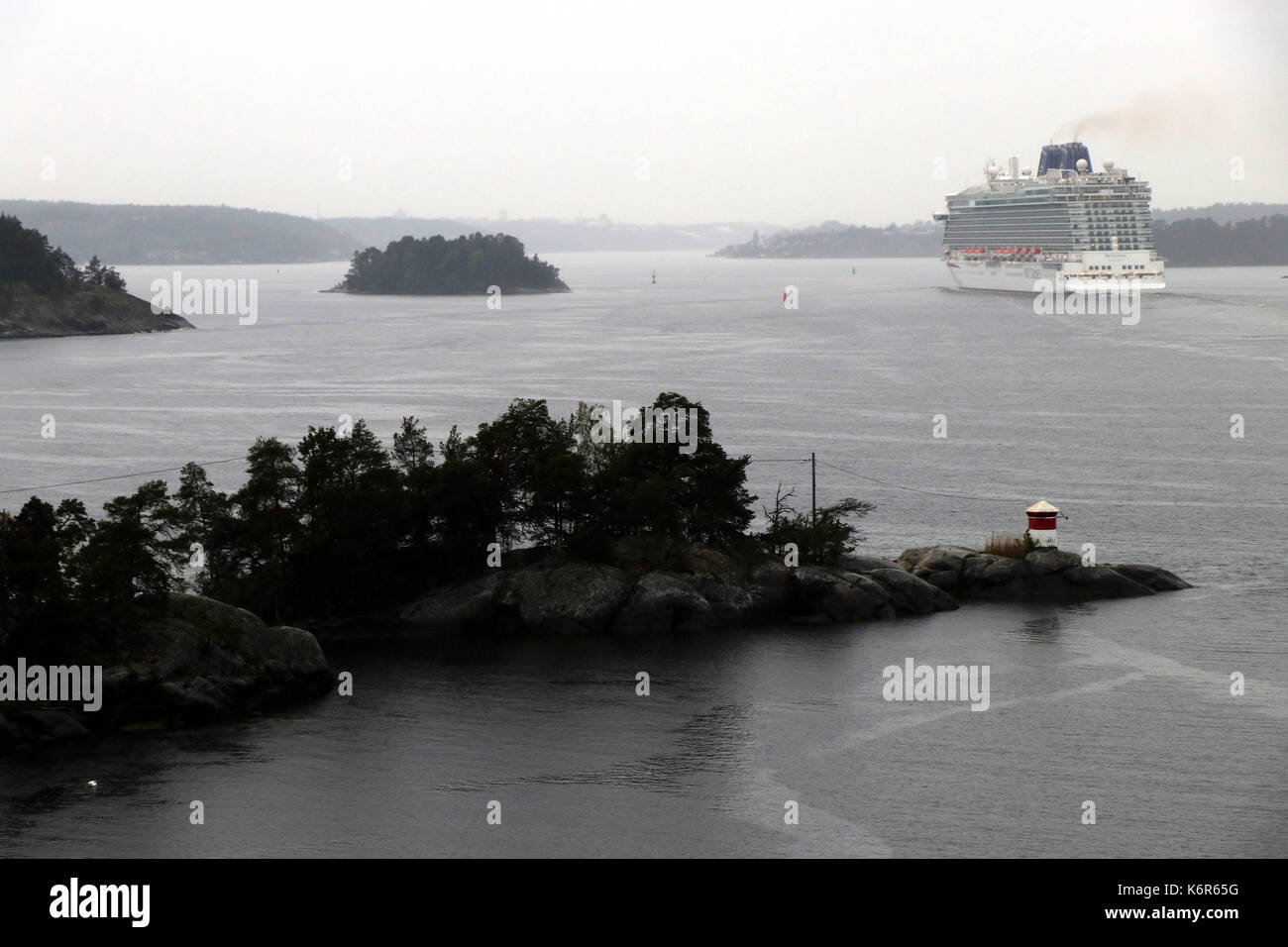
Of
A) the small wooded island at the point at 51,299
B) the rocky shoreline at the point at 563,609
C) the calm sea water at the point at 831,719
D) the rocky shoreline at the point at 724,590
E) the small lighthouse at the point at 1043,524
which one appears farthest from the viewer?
the small wooded island at the point at 51,299

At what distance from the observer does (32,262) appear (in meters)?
144

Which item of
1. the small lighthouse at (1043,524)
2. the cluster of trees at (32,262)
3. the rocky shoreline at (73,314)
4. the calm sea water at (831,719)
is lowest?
the calm sea water at (831,719)

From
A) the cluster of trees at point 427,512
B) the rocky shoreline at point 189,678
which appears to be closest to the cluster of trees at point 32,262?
the cluster of trees at point 427,512

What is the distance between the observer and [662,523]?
40.2m

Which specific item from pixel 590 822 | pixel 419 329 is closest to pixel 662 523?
pixel 590 822

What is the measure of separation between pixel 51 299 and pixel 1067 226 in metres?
108

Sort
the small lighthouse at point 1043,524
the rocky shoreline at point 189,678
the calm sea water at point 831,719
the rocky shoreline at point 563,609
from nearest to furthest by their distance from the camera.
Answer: the calm sea water at point 831,719
the rocky shoreline at point 189,678
the rocky shoreline at point 563,609
the small lighthouse at point 1043,524

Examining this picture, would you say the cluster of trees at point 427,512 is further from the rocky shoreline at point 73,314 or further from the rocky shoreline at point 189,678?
the rocky shoreline at point 73,314

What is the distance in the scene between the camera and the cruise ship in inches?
6634

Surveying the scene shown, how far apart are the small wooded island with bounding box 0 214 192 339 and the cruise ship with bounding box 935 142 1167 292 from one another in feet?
318

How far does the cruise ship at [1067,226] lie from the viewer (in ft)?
553

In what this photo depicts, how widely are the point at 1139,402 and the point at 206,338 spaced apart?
91132 mm

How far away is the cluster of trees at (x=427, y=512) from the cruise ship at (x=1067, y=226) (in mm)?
135525
